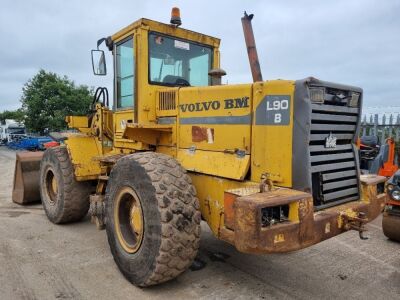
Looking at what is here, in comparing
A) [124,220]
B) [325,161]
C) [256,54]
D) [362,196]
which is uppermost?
[256,54]

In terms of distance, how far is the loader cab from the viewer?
457 centimetres

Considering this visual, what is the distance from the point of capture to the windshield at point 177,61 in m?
4.66

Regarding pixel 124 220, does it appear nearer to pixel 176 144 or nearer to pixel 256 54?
pixel 176 144

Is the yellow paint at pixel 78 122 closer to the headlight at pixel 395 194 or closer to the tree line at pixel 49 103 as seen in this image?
the headlight at pixel 395 194

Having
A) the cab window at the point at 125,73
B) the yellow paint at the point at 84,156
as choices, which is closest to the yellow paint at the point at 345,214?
the cab window at the point at 125,73

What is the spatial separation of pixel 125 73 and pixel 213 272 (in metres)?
2.81

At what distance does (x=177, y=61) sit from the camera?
191 inches

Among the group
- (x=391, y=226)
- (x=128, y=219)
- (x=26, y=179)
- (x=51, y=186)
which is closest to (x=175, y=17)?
(x=128, y=219)

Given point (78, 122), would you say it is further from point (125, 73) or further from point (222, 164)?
point (222, 164)

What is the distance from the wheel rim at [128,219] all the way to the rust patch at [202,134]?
903mm

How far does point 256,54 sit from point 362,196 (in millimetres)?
1911

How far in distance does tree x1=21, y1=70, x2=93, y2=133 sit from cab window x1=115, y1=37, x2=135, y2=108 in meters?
25.6

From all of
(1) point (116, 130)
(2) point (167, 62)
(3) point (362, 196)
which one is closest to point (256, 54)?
(2) point (167, 62)

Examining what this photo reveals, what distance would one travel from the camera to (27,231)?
555cm
